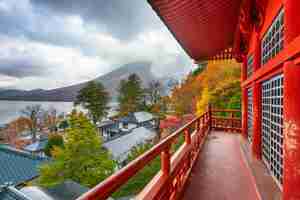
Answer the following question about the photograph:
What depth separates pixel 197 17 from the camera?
3420 mm

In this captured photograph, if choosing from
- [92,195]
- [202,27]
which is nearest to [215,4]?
[202,27]

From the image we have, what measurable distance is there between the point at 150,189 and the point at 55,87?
109360mm

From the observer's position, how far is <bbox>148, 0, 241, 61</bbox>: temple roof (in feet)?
9.34

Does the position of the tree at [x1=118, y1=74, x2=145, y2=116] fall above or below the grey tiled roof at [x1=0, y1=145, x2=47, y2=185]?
above

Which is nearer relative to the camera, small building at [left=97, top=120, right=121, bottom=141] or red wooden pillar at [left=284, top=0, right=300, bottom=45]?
red wooden pillar at [left=284, top=0, right=300, bottom=45]

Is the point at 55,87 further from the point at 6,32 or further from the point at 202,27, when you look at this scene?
the point at 202,27

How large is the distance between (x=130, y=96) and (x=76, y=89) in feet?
188

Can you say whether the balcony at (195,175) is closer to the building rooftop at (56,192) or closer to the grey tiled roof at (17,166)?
the building rooftop at (56,192)

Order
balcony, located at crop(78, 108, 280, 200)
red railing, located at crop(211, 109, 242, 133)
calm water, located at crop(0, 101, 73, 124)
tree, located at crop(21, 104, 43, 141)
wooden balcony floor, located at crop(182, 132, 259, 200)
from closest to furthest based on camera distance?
balcony, located at crop(78, 108, 280, 200), wooden balcony floor, located at crop(182, 132, 259, 200), red railing, located at crop(211, 109, 242, 133), tree, located at crop(21, 104, 43, 141), calm water, located at crop(0, 101, 73, 124)

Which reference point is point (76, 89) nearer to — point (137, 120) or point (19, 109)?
point (19, 109)

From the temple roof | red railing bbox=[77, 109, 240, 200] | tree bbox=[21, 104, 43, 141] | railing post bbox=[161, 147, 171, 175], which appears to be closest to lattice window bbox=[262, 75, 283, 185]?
red railing bbox=[77, 109, 240, 200]

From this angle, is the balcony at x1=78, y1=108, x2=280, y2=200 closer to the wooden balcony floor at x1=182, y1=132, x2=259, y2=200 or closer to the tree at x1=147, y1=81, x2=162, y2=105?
the wooden balcony floor at x1=182, y1=132, x2=259, y2=200

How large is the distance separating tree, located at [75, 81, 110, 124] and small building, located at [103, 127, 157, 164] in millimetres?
11888

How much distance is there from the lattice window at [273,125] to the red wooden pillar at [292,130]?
0.99 m
